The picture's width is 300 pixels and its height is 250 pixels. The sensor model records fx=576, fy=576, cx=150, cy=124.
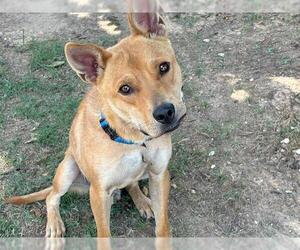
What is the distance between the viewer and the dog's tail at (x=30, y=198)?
4910 millimetres

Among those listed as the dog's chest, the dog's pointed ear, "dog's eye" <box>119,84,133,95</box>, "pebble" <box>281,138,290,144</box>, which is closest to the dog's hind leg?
the dog's chest

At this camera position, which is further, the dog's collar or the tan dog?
the dog's collar

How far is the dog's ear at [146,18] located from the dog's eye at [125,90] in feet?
1.66

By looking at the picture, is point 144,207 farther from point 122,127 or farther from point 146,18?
point 146,18

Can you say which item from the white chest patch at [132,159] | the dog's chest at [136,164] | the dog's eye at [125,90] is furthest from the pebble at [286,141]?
the dog's eye at [125,90]

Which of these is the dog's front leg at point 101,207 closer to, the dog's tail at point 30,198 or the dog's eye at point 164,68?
the dog's tail at point 30,198

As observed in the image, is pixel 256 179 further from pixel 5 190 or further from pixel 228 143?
pixel 5 190

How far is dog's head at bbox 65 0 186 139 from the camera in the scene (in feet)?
12.5

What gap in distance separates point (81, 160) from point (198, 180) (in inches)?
50.6

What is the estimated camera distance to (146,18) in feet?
13.6

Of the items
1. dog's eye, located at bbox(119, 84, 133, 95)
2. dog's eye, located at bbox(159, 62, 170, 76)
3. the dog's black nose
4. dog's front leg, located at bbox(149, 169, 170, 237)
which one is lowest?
dog's front leg, located at bbox(149, 169, 170, 237)

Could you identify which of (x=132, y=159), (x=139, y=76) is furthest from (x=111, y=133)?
(x=139, y=76)

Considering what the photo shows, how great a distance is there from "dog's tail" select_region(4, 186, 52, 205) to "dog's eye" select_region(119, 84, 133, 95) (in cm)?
147

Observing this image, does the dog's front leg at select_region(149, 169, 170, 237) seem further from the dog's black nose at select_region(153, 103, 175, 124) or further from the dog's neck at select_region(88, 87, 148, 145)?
the dog's black nose at select_region(153, 103, 175, 124)
